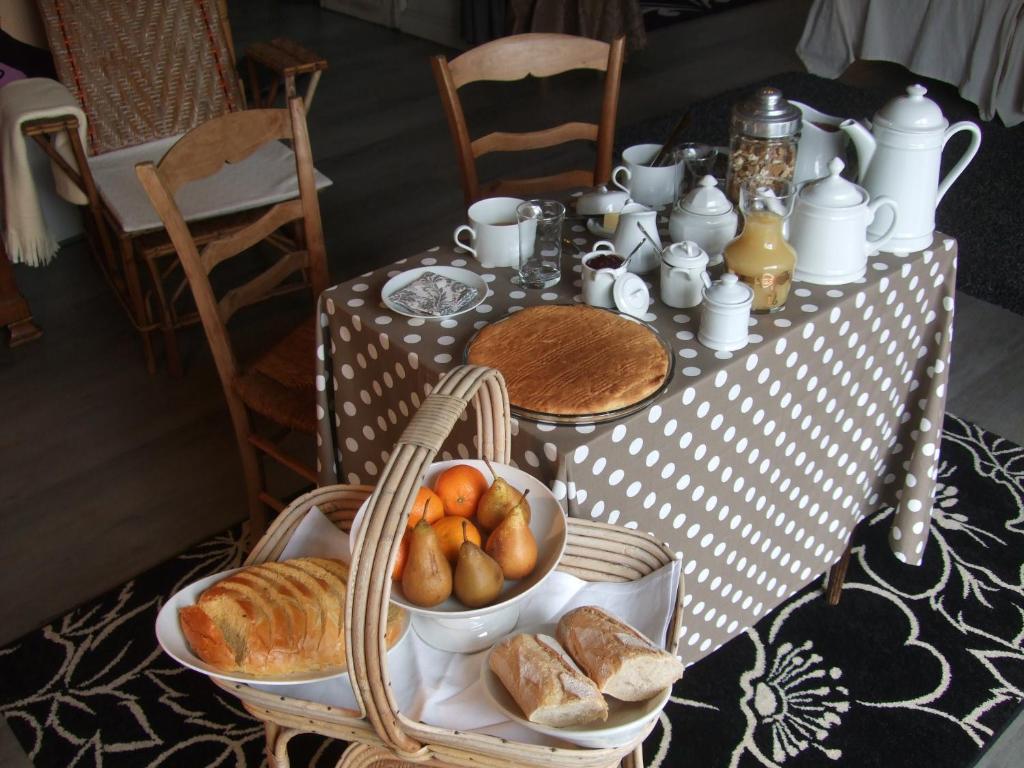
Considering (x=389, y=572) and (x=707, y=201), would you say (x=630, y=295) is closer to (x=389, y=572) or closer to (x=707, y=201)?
(x=707, y=201)

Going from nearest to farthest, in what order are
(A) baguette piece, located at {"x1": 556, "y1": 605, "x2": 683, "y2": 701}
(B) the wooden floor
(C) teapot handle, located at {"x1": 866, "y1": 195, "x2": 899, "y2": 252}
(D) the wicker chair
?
(A) baguette piece, located at {"x1": 556, "y1": 605, "x2": 683, "y2": 701}
(C) teapot handle, located at {"x1": 866, "y1": 195, "x2": 899, "y2": 252}
(B) the wooden floor
(D) the wicker chair

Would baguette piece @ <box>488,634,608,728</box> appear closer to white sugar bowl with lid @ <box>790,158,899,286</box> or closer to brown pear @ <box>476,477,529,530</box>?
brown pear @ <box>476,477,529,530</box>

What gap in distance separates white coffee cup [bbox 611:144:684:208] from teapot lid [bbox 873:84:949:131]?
35 centimetres

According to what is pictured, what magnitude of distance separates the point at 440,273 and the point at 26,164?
5.05 feet

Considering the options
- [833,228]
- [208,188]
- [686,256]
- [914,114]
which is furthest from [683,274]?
[208,188]

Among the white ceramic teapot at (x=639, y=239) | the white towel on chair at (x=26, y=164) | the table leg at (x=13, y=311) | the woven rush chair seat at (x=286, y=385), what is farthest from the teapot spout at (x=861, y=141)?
the table leg at (x=13, y=311)

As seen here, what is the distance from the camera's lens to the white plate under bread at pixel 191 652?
954 millimetres

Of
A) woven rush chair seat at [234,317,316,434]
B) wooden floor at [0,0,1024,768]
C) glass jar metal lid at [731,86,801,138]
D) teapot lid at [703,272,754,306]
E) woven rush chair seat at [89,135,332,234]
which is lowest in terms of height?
wooden floor at [0,0,1024,768]

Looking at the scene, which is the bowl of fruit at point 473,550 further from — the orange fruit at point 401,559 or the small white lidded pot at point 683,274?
the small white lidded pot at point 683,274

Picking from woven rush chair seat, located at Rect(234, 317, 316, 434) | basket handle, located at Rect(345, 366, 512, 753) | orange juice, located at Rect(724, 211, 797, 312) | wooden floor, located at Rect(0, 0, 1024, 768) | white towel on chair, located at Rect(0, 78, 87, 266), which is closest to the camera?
basket handle, located at Rect(345, 366, 512, 753)

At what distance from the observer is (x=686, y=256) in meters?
1.38

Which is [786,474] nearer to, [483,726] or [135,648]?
[483,726]

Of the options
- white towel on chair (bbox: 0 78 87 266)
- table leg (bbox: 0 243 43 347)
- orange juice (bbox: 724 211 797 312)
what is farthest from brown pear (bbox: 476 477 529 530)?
table leg (bbox: 0 243 43 347)

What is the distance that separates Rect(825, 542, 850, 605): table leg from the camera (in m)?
1.80
